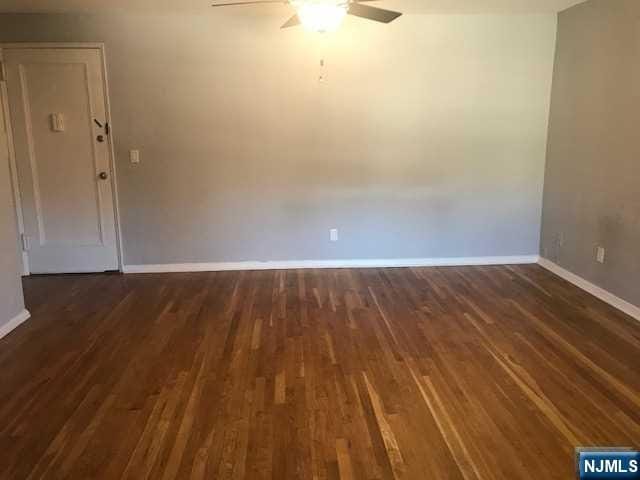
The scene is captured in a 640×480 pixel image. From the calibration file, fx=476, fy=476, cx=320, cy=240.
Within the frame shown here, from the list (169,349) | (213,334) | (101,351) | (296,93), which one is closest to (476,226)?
(296,93)

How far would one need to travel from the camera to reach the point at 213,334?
11.1ft

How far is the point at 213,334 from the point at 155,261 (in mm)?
1803

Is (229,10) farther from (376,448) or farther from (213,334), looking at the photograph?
(376,448)

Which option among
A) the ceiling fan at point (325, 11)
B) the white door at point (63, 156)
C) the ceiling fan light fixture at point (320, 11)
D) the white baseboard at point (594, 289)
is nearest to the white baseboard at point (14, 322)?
the white door at point (63, 156)

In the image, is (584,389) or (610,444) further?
(584,389)

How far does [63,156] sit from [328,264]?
9.21ft

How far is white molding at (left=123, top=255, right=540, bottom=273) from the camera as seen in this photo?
16.0 feet

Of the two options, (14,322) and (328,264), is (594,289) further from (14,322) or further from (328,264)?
(14,322)

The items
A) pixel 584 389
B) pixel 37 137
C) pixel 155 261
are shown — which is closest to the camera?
→ pixel 584 389

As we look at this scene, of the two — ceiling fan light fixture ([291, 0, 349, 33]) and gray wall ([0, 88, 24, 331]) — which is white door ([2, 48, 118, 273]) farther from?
ceiling fan light fixture ([291, 0, 349, 33])

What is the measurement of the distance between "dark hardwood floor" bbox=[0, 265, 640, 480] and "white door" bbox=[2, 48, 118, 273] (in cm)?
62

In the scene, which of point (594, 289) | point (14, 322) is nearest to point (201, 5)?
point (14, 322)

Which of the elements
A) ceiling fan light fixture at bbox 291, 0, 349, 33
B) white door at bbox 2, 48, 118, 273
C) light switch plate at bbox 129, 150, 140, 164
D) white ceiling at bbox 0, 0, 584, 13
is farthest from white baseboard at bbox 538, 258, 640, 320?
white door at bbox 2, 48, 118, 273

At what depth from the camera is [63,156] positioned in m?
4.61
